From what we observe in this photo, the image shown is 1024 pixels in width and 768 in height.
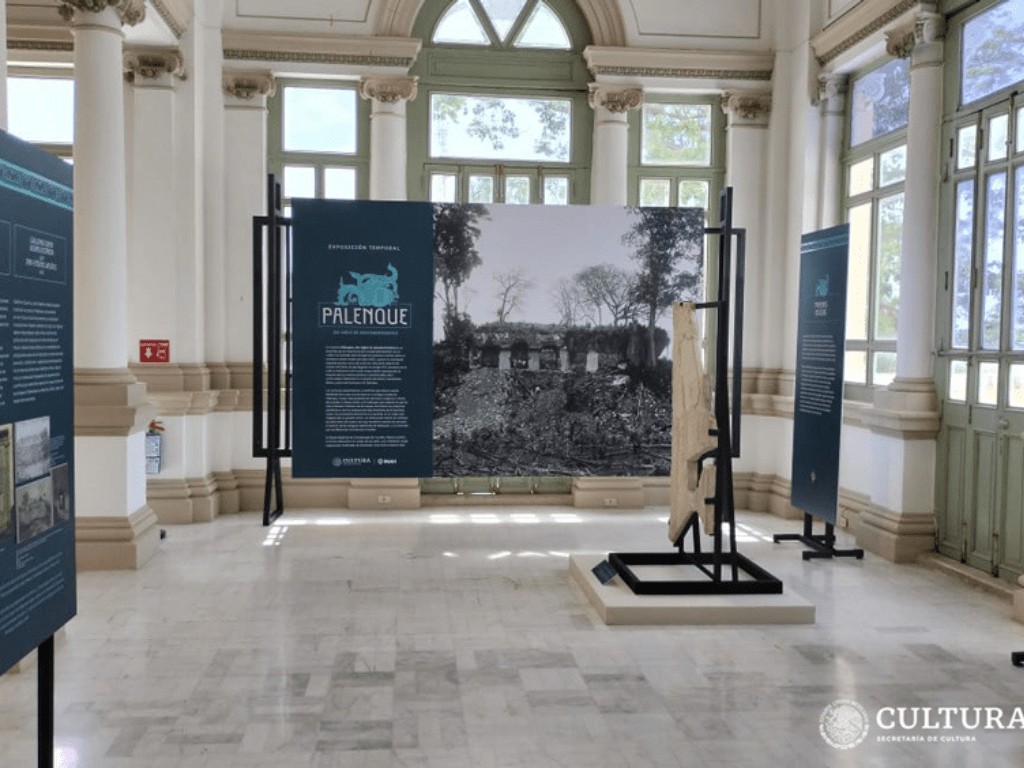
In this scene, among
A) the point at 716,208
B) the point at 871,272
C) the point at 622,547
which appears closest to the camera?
the point at 622,547

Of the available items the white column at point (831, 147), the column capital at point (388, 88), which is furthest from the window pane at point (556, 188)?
the white column at point (831, 147)

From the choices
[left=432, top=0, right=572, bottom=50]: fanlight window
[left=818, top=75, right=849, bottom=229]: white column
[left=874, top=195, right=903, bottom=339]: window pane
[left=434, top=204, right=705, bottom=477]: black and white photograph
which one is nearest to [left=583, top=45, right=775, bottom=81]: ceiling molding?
[left=432, top=0, right=572, bottom=50]: fanlight window

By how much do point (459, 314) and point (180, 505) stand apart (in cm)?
391

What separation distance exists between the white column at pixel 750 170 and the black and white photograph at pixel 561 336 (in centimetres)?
340

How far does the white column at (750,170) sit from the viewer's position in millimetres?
10742

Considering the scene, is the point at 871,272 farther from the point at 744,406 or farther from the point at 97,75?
the point at 97,75

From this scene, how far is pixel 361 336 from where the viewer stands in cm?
718

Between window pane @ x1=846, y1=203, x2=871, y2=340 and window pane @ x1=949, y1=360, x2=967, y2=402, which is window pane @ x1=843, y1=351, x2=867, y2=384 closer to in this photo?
window pane @ x1=846, y1=203, x2=871, y2=340

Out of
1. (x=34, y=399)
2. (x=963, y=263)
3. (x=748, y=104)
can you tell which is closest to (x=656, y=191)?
(x=748, y=104)

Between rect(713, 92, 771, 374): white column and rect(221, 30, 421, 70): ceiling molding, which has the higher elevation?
rect(221, 30, 421, 70): ceiling molding

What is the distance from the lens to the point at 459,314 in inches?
291

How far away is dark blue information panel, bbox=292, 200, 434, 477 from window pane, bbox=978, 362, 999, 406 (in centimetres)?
414

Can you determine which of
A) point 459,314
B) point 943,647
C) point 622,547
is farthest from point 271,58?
point 943,647

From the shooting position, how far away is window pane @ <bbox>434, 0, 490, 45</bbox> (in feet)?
35.3
